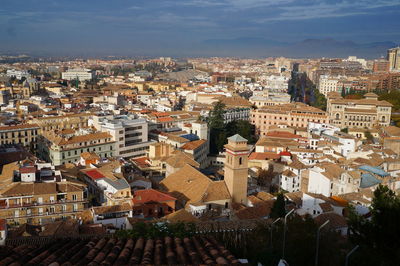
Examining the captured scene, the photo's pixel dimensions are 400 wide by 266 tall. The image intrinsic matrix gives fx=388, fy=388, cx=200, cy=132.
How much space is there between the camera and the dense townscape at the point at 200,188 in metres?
9.57

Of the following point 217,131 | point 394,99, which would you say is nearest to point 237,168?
point 217,131

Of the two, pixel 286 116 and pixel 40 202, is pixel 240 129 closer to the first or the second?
pixel 286 116

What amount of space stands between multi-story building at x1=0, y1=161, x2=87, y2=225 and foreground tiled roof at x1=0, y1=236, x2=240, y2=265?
27.0ft

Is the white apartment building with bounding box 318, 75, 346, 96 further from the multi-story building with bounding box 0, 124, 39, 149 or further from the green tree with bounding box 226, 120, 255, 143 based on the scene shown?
the multi-story building with bounding box 0, 124, 39, 149

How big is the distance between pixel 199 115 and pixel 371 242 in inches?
1333

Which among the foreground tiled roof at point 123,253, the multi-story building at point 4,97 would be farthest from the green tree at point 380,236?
the multi-story building at point 4,97

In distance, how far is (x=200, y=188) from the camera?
64.4 ft

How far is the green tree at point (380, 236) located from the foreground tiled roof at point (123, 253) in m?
3.57

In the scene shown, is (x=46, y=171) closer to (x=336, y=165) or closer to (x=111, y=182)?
(x=111, y=182)

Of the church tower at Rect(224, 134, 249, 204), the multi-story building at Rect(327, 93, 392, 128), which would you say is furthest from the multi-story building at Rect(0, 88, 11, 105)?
the church tower at Rect(224, 134, 249, 204)

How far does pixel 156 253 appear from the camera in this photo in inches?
330

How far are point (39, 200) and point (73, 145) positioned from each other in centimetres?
1203

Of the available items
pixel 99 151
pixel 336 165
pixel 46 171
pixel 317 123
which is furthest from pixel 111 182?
pixel 317 123

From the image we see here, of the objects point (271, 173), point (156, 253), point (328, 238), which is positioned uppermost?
point (156, 253)
